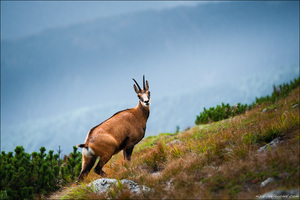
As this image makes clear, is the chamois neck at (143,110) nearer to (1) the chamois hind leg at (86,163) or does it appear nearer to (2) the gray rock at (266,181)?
(1) the chamois hind leg at (86,163)

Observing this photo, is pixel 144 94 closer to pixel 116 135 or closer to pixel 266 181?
pixel 116 135

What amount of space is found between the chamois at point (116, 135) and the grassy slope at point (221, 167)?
20.7 inches

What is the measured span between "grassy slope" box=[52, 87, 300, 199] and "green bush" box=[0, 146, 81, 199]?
404 centimetres

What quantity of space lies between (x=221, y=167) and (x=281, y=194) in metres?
1.74

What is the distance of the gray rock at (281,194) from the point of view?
4.62 meters

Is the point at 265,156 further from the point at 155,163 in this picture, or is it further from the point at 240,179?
the point at 155,163

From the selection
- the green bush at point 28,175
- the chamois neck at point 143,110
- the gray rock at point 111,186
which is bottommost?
the green bush at point 28,175

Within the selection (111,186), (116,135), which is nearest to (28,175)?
(116,135)

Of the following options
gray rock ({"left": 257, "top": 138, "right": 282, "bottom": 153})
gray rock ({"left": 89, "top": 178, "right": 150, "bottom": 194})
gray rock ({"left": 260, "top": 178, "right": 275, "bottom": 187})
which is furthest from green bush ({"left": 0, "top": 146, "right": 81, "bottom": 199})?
gray rock ({"left": 260, "top": 178, "right": 275, "bottom": 187})

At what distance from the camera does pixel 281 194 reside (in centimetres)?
476

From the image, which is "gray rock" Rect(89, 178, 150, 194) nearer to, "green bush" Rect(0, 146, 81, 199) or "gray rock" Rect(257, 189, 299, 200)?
"gray rock" Rect(257, 189, 299, 200)

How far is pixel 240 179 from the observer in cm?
567

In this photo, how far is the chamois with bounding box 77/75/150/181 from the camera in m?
7.76

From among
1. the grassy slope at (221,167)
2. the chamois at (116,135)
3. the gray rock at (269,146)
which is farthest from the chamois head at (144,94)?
the gray rock at (269,146)
